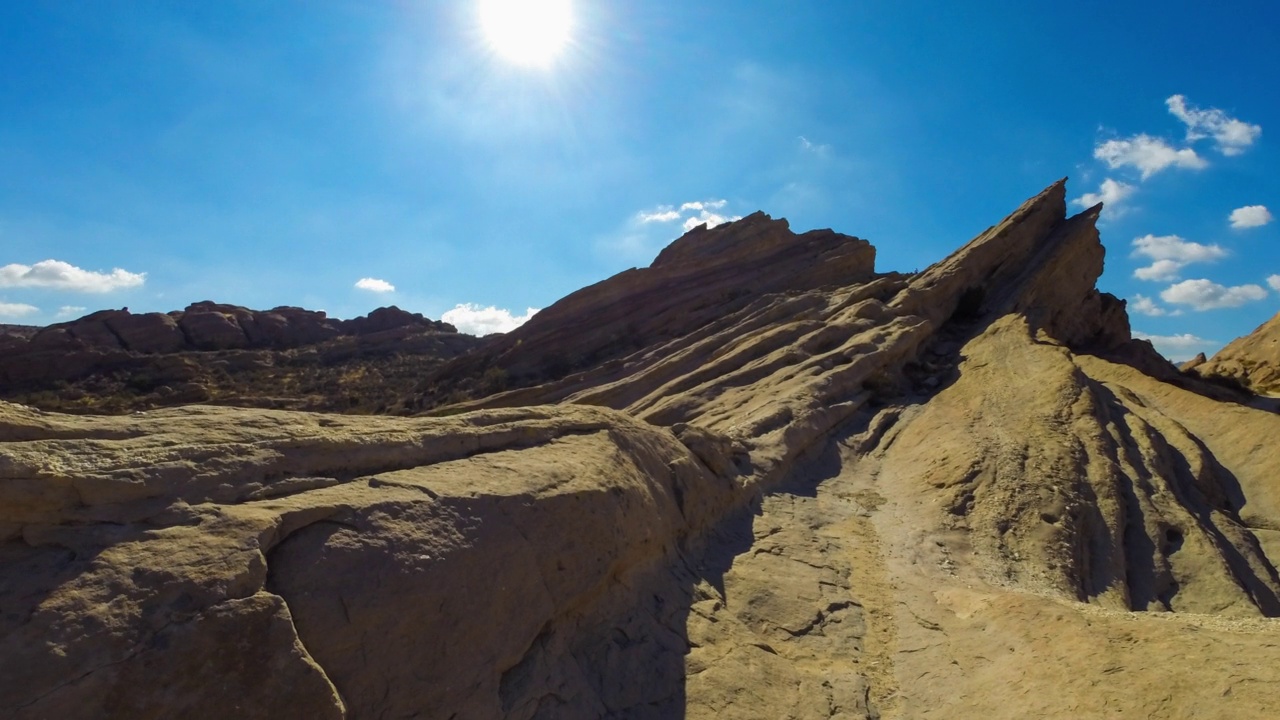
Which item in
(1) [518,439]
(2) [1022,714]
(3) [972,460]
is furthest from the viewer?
(3) [972,460]

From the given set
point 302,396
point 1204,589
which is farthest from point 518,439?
point 302,396

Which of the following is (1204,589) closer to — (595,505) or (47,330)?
(595,505)

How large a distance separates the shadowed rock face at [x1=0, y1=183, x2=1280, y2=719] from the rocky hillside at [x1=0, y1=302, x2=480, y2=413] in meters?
25.1

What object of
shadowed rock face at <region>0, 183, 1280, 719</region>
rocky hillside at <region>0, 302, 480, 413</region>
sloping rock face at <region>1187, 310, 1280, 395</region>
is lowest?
shadowed rock face at <region>0, 183, 1280, 719</region>

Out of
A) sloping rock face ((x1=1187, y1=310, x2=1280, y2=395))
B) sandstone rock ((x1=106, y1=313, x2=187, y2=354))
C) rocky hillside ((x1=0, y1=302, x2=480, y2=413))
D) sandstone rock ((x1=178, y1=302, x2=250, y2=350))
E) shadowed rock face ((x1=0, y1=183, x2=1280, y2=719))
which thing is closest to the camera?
shadowed rock face ((x1=0, y1=183, x2=1280, y2=719))

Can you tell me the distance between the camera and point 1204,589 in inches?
417

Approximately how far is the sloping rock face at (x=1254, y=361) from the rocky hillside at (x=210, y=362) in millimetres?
37399

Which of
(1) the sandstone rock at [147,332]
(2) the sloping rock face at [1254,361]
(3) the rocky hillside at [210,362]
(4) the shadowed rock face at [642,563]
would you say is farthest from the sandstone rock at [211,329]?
(2) the sloping rock face at [1254,361]

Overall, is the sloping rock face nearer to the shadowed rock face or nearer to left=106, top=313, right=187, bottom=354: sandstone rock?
the shadowed rock face

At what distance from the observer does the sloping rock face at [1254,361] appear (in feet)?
98.8

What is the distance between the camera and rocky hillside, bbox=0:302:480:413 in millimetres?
34656

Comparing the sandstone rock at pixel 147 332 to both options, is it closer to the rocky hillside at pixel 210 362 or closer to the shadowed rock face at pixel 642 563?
the rocky hillside at pixel 210 362

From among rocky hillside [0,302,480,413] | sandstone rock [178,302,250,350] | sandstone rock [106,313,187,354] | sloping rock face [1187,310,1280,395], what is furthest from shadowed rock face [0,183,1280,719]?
sandstone rock [178,302,250,350]

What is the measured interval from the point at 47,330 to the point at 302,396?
21.4 meters
